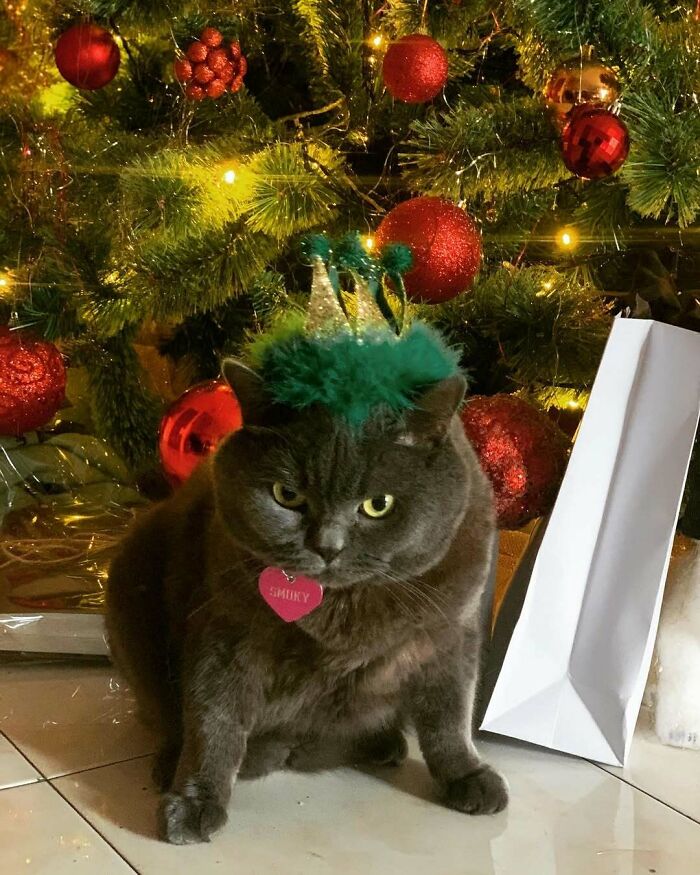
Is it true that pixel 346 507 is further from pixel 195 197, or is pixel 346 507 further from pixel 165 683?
pixel 195 197

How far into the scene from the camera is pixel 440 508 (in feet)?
2.17

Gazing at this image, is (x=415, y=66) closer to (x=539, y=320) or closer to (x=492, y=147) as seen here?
(x=492, y=147)

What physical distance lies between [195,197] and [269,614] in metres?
0.50

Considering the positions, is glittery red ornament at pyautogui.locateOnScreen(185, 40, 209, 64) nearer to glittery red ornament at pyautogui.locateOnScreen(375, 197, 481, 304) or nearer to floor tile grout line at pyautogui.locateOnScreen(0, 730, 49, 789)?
glittery red ornament at pyautogui.locateOnScreen(375, 197, 481, 304)

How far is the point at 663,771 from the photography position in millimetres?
845

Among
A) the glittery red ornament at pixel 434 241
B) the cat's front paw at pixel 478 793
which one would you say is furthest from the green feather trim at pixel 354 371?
the cat's front paw at pixel 478 793

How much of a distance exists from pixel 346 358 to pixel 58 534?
0.70 meters

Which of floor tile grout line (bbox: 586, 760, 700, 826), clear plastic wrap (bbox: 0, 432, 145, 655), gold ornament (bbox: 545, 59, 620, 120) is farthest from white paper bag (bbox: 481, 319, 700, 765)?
clear plastic wrap (bbox: 0, 432, 145, 655)

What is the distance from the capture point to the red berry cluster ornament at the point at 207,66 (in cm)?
97

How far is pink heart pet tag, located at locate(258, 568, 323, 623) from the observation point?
671mm

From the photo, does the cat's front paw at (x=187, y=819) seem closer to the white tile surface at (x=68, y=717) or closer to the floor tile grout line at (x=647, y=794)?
the white tile surface at (x=68, y=717)

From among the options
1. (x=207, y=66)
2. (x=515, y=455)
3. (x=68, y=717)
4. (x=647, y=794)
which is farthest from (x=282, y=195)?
(x=647, y=794)

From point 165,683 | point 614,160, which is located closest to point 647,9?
point 614,160

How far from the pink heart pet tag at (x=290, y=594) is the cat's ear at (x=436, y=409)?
0.14m
